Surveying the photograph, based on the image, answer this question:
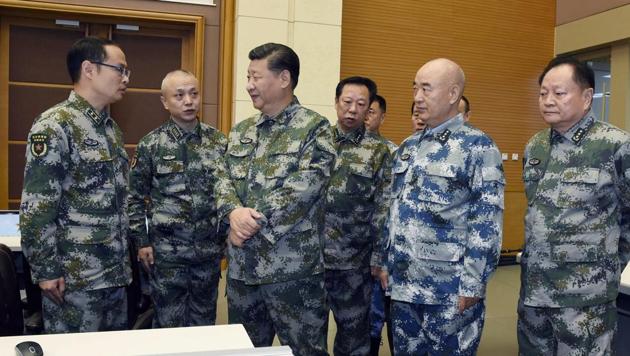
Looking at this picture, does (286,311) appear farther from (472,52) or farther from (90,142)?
(472,52)

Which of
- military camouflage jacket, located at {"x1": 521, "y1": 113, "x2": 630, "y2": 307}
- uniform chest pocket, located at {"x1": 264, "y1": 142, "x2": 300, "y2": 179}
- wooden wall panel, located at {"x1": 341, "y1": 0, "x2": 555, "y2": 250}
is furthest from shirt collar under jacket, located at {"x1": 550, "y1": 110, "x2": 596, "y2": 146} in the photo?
wooden wall panel, located at {"x1": 341, "y1": 0, "x2": 555, "y2": 250}

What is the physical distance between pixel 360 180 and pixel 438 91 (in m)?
0.95

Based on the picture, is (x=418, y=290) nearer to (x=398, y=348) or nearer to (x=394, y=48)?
(x=398, y=348)

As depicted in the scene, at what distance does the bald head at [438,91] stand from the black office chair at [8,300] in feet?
5.26

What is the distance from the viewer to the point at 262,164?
86.0 inches

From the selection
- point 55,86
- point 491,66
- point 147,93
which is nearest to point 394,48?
point 491,66

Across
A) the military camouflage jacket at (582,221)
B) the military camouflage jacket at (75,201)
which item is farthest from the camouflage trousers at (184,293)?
the military camouflage jacket at (582,221)

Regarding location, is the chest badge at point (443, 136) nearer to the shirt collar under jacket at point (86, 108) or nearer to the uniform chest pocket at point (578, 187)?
the uniform chest pocket at point (578, 187)

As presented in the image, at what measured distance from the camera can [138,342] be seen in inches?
49.9

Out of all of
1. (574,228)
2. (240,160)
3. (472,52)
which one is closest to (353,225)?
(240,160)

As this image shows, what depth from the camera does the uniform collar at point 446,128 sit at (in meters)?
2.07

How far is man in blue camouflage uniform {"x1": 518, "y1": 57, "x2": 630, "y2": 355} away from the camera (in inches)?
80.9

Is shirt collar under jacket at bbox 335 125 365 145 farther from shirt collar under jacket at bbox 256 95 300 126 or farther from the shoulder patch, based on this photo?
the shoulder patch

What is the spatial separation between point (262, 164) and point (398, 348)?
2.89ft
